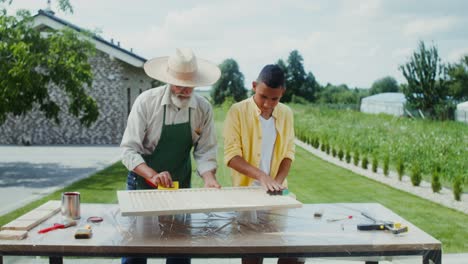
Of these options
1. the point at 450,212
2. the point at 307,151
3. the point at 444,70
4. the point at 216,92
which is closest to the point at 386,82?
the point at 444,70

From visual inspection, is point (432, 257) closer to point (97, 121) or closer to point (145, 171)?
point (145, 171)

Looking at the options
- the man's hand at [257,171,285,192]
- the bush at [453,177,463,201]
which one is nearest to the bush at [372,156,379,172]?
the bush at [453,177,463,201]

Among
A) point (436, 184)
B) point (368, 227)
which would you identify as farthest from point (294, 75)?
point (368, 227)

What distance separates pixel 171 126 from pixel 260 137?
38 cm

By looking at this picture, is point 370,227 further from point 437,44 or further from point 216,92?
point 437,44

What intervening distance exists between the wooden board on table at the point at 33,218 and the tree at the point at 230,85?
49.6ft

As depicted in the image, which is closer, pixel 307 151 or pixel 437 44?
pixel 307 151

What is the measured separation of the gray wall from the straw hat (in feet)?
36.7

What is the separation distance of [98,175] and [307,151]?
5.14m

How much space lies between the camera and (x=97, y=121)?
13.5 m

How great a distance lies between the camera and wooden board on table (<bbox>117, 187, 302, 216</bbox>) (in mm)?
1933

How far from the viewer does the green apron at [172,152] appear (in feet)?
8.25

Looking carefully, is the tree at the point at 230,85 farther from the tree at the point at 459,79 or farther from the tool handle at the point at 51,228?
the tool handle at the point at 51,228

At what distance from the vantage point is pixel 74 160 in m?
10.1
